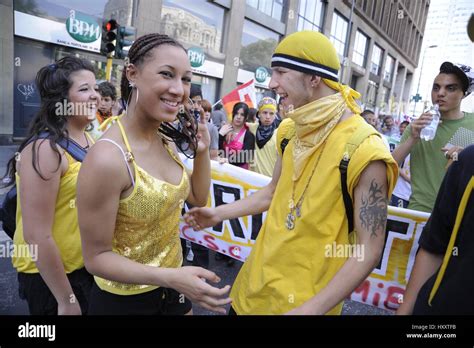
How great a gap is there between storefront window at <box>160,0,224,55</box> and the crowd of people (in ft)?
40.6

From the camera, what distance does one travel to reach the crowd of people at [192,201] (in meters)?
1.23

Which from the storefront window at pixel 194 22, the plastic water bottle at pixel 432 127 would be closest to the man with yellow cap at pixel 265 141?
the plastic water bottle at pixel 432 127

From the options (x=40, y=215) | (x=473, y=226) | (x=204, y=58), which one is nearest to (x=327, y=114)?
(x=473, y=226)

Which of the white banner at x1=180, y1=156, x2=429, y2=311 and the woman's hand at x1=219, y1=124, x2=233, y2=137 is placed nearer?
the white banner at x1=180, y1=156, x2=429, y2=311

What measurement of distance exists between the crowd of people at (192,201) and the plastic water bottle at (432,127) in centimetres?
111

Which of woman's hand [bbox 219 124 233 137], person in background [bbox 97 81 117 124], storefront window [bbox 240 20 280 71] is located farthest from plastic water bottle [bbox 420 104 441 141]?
storefront window [bbox 240 20 280 71]

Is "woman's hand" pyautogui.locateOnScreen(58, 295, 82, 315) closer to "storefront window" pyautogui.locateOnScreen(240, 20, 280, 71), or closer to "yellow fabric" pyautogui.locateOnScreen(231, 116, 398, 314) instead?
"yellow fabric" pyautogui.locateOnScreen(231, 116, 398, 314)

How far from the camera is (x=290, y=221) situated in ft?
5.20

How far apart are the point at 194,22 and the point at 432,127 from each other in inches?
531

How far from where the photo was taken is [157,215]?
4.66 ft

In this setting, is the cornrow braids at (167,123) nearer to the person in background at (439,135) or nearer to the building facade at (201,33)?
the person in background at (439,135)

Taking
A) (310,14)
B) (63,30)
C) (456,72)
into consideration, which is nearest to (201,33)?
(63,30)

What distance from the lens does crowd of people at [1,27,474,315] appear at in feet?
4.04

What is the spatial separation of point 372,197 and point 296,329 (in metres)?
0.57
